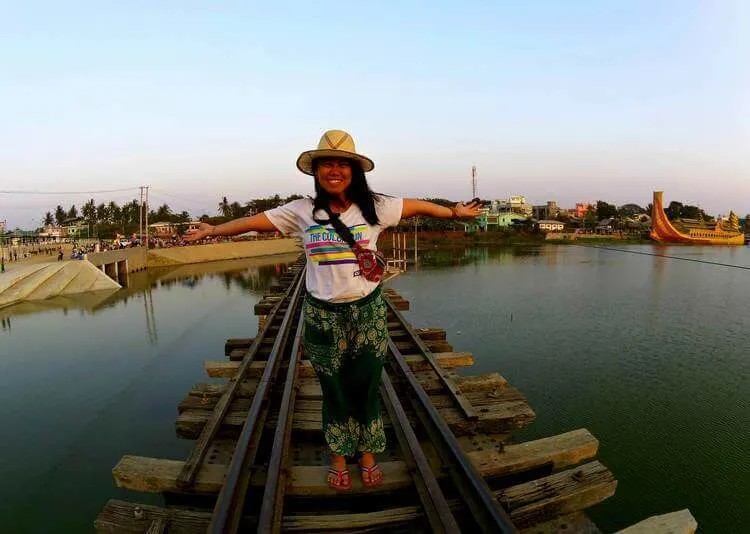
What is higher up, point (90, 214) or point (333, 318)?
point (90, 214)

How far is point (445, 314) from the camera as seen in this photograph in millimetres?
17484

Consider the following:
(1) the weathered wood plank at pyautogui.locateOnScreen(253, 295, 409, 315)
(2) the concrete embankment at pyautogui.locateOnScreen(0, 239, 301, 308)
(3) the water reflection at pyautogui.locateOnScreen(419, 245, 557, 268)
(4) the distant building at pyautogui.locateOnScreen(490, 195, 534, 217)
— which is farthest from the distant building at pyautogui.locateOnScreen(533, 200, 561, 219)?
(1) the weathered wood plank at pyautogui.locateOnScreen(253, 295, 409, 315)

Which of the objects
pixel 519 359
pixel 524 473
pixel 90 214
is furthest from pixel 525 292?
pixel 90 214

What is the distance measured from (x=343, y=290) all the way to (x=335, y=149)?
722 mm

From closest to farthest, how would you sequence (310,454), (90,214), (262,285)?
1. (310,454)
2. (262,285)
3. (90,214)

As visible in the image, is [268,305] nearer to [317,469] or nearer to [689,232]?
[317,469]

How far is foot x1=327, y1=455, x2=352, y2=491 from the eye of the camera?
98.3 inches

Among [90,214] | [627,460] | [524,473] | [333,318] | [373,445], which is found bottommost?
[627,460]

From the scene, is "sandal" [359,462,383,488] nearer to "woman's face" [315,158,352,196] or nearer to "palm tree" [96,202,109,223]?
"woman's face" [315,158,352,196]

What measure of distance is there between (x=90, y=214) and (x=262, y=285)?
250 feet

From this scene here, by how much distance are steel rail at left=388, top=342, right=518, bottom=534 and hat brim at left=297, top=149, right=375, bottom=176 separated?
1718 mm

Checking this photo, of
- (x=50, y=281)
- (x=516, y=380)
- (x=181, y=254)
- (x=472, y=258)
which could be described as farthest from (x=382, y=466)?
(x=181, y=254)

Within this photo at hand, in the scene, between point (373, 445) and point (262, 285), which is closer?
point (373, 445)

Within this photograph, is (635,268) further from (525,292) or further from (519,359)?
(519,359)
